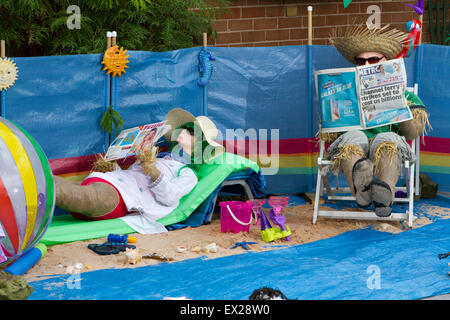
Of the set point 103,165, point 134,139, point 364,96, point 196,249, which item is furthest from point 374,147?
point 103,165

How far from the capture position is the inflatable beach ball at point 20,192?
3.76 m

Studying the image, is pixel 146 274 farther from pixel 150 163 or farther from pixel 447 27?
pixel 447 27

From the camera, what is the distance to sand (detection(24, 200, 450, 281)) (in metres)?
4.38

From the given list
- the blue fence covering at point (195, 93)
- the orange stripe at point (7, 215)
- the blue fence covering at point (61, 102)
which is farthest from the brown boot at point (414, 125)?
the orange stripe at point (7, 215)

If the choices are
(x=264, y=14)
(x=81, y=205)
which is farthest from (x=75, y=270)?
(x=264, y=14)

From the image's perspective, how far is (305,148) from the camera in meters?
6.72

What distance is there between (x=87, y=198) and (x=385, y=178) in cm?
245

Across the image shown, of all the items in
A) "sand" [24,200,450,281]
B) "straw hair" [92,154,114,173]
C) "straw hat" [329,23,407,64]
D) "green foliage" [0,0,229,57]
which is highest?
"green foliage" [0,0,229,57]

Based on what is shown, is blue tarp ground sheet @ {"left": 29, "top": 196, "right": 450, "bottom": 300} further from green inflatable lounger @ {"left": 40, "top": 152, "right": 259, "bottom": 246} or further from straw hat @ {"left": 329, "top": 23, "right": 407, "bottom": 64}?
straw hat @ {"left": 329, "top": 23, "right": 407, "bottom": 64}

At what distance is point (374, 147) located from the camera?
17.7ft

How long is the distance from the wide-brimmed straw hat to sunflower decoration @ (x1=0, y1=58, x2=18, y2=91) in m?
1.43

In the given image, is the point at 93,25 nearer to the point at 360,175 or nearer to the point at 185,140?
the point at 185,140

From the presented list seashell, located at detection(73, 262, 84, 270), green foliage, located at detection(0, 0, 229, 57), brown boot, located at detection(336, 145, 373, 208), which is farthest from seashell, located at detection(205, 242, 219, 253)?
green foliage, located at detection(0, 0, 229, 57)

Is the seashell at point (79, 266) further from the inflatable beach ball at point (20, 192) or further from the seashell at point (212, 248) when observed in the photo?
the seashell at point (212, 248)
